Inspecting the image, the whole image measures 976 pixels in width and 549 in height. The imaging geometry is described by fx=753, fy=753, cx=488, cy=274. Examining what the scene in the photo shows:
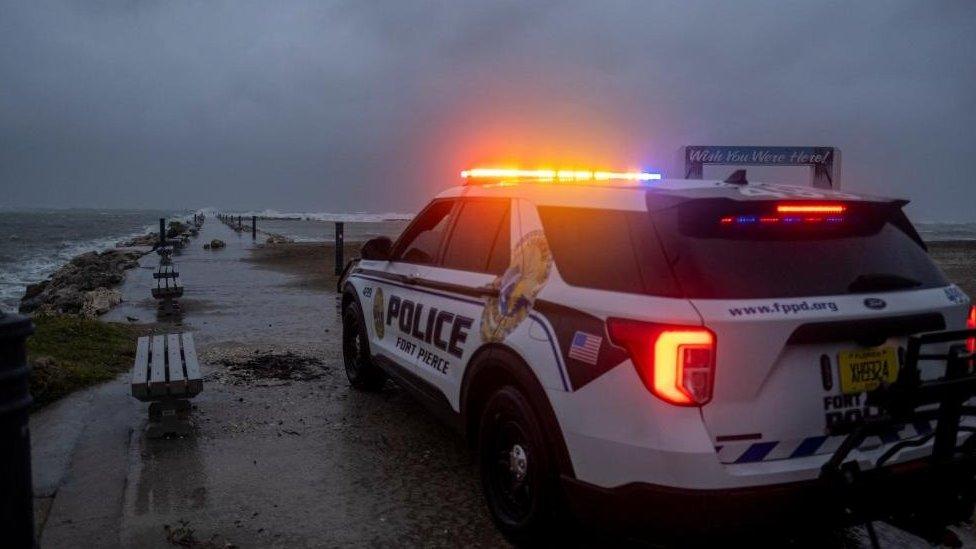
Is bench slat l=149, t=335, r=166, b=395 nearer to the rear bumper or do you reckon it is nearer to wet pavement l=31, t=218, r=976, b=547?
wet pavement l=31, t=218, r=976, b=547

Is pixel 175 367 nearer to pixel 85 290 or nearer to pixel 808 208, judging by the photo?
pixel 808 208

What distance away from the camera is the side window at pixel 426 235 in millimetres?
5121

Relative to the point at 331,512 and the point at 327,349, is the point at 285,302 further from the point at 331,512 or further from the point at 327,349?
the point at 331,512

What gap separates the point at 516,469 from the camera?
358cm

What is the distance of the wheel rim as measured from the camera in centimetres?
349

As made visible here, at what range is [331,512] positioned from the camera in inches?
163

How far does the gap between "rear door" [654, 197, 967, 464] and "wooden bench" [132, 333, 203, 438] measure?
372 centimetres

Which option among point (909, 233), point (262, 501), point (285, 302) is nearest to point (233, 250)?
point (285, 302)

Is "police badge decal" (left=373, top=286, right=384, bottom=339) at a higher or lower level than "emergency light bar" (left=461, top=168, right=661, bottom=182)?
lower

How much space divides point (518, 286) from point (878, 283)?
1567 mm

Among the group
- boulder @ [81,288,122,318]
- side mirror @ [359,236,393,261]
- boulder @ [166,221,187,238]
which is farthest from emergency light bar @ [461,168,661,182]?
boulder @ [166,221,187,238]

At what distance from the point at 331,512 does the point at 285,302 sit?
9124 millimetres

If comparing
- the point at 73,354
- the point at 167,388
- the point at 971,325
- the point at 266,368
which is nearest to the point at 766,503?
the point at 971,325

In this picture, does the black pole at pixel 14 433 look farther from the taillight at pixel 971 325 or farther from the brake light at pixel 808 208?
the taillight at pixel 971 325
